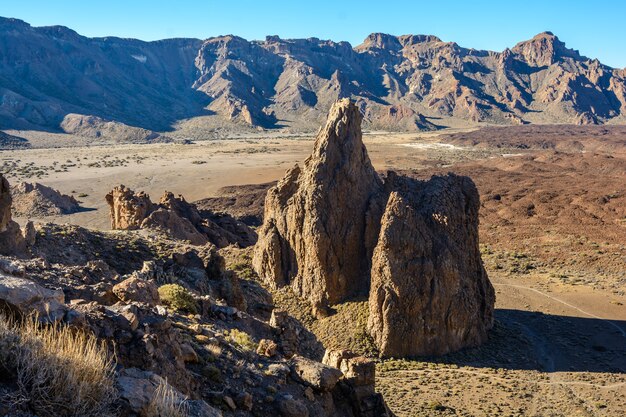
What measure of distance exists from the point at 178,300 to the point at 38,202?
50.0 meters

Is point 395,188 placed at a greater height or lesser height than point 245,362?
greater

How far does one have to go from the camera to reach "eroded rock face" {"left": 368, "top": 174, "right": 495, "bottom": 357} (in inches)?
923

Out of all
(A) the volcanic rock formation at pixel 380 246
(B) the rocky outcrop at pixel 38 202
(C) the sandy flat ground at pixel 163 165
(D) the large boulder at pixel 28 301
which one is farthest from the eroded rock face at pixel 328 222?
(B) the rocky outcrop at pixel 38 202

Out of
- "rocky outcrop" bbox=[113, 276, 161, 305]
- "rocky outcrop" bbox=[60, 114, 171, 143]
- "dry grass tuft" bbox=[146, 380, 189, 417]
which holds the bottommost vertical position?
"rocky outcrop" bbox=[113, 276, 161, 305]

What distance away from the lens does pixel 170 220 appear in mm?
33250

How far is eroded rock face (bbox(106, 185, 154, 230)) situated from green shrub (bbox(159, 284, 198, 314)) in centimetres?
2018

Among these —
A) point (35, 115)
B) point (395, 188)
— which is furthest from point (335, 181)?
point (35, 115)

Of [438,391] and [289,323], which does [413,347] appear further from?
[289,323]

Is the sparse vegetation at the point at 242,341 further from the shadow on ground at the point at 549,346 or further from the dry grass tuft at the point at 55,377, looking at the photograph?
the shadow on ground at the point at 549,346

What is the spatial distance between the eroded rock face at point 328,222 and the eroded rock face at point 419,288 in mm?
2546

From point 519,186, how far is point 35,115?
143005mm

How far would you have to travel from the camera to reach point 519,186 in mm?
73750

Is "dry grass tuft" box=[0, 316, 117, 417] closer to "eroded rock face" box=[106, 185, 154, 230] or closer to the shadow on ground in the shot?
the shadow on ground

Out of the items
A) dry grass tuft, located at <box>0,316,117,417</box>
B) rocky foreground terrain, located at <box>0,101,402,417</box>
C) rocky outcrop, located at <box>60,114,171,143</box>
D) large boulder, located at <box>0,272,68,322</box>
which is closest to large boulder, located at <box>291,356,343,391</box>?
rocky foreground terrain, located at <box>0,101,402,417</box>
